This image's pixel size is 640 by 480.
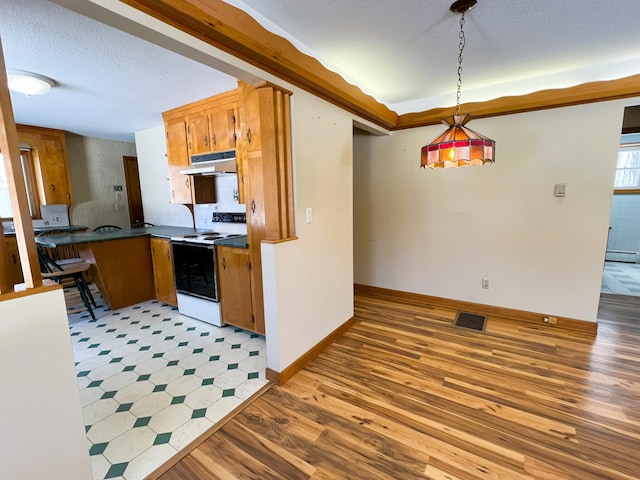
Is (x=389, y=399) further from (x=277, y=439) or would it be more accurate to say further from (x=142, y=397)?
(x=142, y=397)

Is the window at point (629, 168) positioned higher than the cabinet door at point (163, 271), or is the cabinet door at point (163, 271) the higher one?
the window at point (629, 168)

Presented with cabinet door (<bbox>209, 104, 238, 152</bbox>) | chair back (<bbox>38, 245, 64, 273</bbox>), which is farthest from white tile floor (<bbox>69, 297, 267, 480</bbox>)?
cabinet door (<bbox>209, 104, 238, 152</bbox>)

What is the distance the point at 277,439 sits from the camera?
1.72m

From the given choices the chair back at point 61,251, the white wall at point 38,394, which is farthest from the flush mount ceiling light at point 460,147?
the chair back at point 61,251

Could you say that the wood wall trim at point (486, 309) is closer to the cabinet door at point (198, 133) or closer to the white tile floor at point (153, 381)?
the white tile floor at point (153, 381)

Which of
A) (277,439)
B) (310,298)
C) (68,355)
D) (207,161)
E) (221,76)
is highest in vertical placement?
(221,76)

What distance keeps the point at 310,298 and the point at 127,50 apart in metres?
2.28

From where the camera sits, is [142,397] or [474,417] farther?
[142,397]

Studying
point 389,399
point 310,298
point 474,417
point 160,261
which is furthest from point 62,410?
point 160,261

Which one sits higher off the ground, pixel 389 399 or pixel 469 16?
pixel 469 16

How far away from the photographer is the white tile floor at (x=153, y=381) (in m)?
1.68

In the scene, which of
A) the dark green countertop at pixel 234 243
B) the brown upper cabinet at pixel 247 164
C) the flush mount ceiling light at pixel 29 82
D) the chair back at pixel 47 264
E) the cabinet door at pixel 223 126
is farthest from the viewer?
the chair back at pixel 47 264

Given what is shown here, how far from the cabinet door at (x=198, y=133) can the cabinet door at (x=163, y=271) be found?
1.17 m

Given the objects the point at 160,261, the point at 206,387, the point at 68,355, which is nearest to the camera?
the point at 68,355
